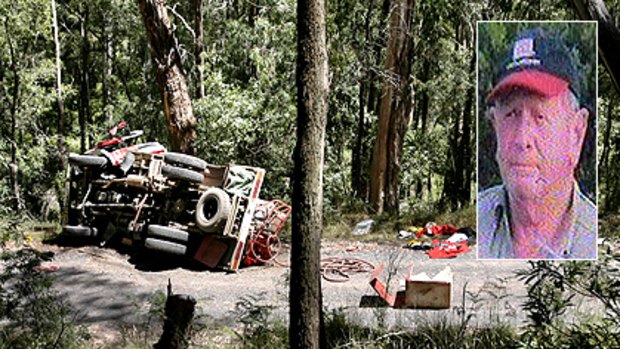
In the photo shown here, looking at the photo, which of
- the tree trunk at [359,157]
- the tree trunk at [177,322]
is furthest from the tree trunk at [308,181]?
the tree trunk at [359,157]

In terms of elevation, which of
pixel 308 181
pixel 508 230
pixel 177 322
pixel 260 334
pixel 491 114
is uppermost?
pixel 491 114

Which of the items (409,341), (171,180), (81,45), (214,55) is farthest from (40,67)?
→ (409,341)

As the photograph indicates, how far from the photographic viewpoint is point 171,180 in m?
10.6

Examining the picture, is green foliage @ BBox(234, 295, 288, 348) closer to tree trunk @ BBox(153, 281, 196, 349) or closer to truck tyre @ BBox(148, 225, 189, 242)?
tree trunk @ BBox(153, 281, 196, 349)

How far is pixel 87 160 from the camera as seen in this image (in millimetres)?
11031

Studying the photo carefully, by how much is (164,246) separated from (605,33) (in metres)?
6.95

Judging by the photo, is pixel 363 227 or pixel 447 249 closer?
pixel 447 249

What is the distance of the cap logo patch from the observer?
5.07 meters

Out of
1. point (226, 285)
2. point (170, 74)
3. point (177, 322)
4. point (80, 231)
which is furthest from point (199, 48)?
point (177, 322)

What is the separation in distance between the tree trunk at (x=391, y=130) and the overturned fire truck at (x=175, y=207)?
18.7 ft

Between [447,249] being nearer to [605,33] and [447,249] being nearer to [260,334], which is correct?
[260,334]

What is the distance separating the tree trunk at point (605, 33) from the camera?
4992mm

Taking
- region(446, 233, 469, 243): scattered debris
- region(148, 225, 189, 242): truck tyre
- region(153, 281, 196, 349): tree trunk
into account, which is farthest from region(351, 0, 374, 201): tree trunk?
region(153, 281, 196, 349): tree trunk

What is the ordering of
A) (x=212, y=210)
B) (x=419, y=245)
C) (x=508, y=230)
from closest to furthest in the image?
1. (x=508, y=230)
2. (x=212, y=210)
3. (x=419, y=245)
